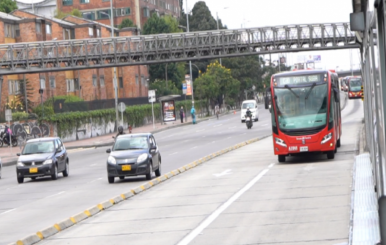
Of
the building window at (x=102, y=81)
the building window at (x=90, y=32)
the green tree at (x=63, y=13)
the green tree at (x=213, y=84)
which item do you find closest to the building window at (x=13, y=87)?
the building window at (x=90, y=32)

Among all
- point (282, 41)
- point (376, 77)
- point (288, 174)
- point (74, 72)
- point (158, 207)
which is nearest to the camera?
point (376, 77)

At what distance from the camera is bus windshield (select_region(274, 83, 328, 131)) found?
90.1 feet

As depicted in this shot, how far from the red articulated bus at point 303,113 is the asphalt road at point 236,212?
1.34 m

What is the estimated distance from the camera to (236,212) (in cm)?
1589

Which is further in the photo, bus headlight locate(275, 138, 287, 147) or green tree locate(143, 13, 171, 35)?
green tree locate(143, 13, 171, 35)

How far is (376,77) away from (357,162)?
53.8 ft

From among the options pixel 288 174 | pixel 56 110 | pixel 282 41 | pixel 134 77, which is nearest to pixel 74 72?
pixel 134 77

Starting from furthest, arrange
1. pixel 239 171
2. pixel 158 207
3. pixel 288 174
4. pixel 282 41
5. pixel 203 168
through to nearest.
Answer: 1. pixel 282 41
2. pixel 203 168
3. pixel 239 171
4. pixel 288 174
5. pixel 158 207

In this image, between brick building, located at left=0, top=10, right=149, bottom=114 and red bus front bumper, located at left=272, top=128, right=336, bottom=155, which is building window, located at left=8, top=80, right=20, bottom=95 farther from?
red bus front bumper, located at left=272, top=128, right=336, bottom=155

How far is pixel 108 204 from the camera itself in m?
18.8

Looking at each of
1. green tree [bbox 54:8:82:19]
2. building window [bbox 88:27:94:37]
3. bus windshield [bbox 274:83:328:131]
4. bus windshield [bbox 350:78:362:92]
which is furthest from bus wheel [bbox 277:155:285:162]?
green tree [bbox 54:8:82:19]

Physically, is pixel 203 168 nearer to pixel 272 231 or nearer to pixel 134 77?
pixel 272 231

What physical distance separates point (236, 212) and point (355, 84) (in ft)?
299

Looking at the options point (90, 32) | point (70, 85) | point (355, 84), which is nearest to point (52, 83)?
point (70, 85)
